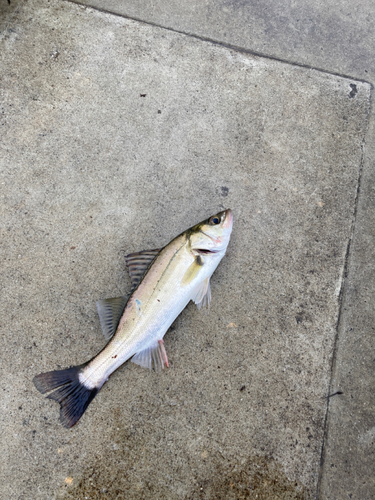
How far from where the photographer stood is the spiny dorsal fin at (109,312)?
319 centimetres

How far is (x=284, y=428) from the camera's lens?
11.1ft

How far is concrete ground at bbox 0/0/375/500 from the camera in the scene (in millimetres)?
3287

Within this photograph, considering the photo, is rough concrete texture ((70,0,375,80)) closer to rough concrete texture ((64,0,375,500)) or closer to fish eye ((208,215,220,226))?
rough concrete texture ((64,0,375,500))

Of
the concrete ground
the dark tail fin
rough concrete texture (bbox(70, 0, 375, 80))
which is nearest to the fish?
the dark tail fin

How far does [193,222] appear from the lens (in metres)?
3.75

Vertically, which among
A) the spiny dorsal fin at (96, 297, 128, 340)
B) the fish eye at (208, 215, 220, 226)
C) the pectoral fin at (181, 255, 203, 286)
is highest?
the fish eye at (208, 215, 220, 226)

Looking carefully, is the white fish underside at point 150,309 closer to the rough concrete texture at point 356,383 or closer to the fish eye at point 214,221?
the fish eye at point 214,221

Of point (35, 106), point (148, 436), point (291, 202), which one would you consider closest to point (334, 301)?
point (291, 202)

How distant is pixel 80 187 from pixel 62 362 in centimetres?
179

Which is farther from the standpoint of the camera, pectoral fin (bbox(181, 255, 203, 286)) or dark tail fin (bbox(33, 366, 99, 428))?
pectoral fin (bbox(181, 255, 203, 286))

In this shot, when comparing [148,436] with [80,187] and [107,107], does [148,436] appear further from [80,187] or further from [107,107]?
[107,107]

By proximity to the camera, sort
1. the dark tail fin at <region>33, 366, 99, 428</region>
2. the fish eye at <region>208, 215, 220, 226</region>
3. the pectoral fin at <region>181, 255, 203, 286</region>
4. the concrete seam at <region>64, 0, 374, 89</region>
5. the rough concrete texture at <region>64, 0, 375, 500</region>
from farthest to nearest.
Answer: the concrete seam at <region>64, 0, 374, 89</region>, the rough concrete texture at <region>64, 0, 375, 500</region>, the fish eye at <region>208, 215, 220, 226</region>, the pectoral fin at <region>181, 255, 203, 286</region>, the dark tail fin at <region>33, 366, 99, 428</region>

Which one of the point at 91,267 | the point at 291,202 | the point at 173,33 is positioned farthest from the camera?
the point at 173,33

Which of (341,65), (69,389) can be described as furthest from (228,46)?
(69,389)
